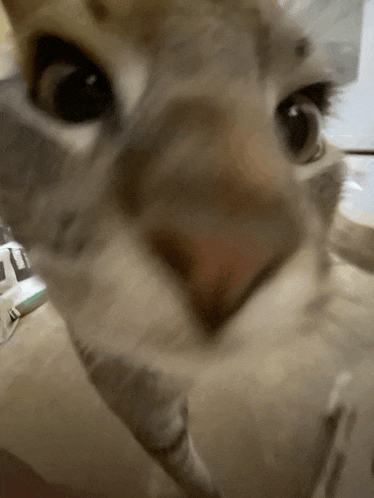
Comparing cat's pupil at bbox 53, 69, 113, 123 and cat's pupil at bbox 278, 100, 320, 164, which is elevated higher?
cat's pupil at bbox 53, 69, 113, 123

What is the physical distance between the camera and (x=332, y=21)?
0.97 ft

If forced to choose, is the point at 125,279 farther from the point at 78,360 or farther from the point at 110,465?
the point at 110,465

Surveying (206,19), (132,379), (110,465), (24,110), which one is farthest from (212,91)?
(110,465)

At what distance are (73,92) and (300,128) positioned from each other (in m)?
0.23

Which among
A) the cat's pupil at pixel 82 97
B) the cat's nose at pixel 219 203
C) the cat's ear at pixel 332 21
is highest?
the cat's pupil at pixel 82 97

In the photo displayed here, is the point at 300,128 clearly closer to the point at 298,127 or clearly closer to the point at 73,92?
the point at 298,127

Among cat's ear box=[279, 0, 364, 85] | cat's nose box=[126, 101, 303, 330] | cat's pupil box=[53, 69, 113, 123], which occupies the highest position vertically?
cat's pupil box=[53, 69, 113, 123]

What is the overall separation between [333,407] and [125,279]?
27cm

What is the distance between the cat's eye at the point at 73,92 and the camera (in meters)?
0.31

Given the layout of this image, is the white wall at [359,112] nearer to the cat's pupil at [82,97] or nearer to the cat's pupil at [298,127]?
the cat's pupil at [298,127]

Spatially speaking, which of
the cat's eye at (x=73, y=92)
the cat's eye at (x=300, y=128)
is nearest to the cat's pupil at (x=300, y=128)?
the cat's eye at (x=300, y=128)

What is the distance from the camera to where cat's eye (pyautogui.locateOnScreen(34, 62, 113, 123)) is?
312 millimetres

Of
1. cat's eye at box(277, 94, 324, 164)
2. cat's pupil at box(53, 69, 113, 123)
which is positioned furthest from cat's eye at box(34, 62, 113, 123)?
cat's eye at box(277, 94, 324, 164)

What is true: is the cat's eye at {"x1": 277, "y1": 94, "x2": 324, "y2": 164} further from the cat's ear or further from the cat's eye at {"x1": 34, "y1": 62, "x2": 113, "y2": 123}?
the cat's eye at {"x1": 34, "y1": 62, "x2": 113, "y2": 123}
